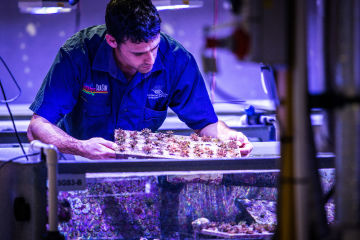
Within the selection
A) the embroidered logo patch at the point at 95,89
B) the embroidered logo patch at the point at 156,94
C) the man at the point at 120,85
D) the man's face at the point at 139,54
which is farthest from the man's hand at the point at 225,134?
the embroidered logo patch at the point at 95,89

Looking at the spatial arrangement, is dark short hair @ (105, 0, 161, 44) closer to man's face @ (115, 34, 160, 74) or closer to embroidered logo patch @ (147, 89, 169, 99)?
A: man's face @ (115, 34, 160, 74)

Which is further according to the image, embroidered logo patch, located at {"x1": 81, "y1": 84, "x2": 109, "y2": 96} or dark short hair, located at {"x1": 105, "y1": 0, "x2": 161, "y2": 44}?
embroidered logo patch, located at {"x1": 81, "y1": 84, "x2": 109, "y2": 96}

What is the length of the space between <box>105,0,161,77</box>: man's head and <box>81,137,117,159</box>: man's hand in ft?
1.81

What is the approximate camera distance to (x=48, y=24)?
4.31m

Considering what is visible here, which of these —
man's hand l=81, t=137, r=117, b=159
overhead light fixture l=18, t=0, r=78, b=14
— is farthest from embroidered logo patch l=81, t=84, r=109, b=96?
overhead light fixture l=18, t=0, r=78, b=14

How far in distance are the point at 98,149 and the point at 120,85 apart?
726 mm

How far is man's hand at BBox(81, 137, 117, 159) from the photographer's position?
1.96 metres

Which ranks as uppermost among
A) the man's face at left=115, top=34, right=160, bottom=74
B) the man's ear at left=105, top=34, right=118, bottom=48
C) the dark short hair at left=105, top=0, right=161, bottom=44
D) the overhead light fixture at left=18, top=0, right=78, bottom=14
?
the overhead light fixture at left=18, top=0, right=78, bottom=14

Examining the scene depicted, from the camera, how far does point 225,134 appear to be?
2.55m

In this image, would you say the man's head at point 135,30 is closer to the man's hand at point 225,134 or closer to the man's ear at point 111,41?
the man's ear at point 111,41

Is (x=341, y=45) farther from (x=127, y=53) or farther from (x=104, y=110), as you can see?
(x=104, y=110)

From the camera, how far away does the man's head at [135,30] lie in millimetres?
2277

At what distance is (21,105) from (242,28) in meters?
3.71

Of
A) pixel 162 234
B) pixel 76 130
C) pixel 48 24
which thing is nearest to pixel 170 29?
pixel 48 24
